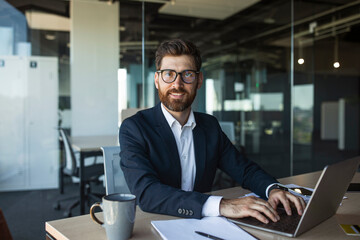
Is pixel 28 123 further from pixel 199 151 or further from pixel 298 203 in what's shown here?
pixel 298 203

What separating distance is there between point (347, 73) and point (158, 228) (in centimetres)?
1447

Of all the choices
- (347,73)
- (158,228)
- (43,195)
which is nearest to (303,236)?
(158,228)

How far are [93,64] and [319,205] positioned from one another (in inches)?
164

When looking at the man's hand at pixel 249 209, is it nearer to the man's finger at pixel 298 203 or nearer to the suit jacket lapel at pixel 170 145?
the man's finger at pixel 298 203

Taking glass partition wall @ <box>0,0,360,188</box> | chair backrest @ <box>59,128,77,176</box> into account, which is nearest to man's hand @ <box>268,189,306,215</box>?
glass partition wall @ <box>0,0,360,188</box>

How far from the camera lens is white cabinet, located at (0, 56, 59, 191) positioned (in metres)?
4.18

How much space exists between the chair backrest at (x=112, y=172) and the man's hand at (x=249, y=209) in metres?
0.72

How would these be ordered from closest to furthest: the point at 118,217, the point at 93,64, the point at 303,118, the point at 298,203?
the point at 118,217, the point at 298,203, the point at 93,64, the point at 303,118

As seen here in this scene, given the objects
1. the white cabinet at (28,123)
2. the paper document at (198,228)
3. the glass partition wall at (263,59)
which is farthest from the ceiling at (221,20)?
the paper document at (198,228)

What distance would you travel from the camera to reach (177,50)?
158 centimetres

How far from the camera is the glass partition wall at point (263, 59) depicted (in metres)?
4.94

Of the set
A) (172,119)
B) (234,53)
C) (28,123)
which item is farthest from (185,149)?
(234,53)

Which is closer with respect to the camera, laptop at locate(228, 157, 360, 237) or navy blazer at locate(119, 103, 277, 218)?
laptop at locate(228, 157, 360, 237)

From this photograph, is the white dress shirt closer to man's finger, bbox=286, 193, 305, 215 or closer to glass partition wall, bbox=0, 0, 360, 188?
man's finger, bbox=286, 193, 305, 215
